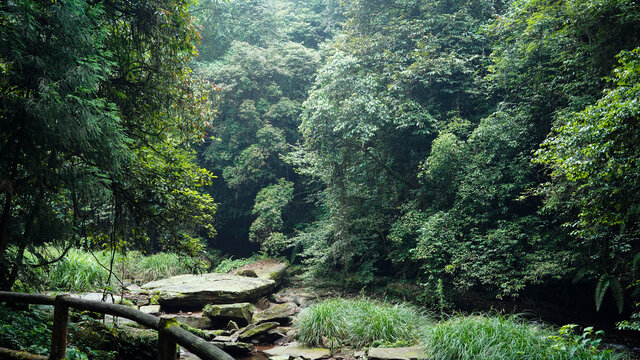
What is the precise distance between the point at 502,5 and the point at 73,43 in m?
11.9

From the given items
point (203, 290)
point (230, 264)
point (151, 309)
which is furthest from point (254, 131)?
point (151, 309)

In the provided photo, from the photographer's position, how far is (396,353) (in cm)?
530

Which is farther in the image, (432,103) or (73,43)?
(432,103)

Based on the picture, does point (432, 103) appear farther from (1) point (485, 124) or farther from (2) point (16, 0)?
(2) point (16, 0)

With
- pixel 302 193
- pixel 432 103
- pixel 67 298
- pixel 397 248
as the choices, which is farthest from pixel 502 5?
pixel 67 298

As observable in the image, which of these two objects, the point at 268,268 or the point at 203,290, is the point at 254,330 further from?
the point at 268,268

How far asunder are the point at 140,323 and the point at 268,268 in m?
11.0

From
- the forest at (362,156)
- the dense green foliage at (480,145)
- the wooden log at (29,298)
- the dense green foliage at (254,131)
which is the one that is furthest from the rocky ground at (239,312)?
the dense green foliage at (254,131)

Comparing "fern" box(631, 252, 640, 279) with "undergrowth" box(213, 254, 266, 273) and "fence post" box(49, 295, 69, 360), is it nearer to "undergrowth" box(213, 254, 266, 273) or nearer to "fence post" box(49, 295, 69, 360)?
"fence post" box(49, 295, 69, 360)

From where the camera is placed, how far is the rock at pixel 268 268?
1221cm

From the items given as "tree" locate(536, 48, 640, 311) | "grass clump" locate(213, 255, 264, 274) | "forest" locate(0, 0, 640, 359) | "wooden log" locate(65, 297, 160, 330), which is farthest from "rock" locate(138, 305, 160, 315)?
"tree" locate(536, 48, 640, 311)

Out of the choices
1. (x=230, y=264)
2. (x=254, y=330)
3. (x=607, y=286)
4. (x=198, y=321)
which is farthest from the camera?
(x=230, y=264)

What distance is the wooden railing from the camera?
1.79m

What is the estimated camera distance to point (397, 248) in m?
10.9
